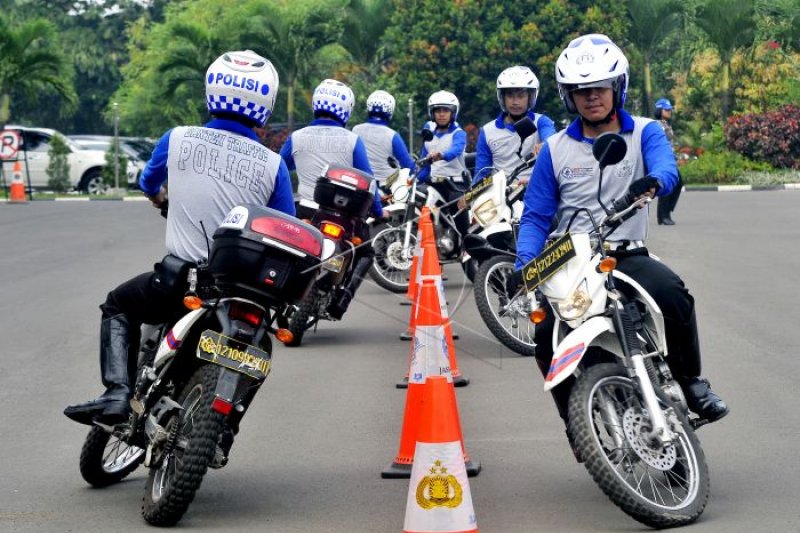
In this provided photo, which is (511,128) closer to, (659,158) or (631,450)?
(659,158)

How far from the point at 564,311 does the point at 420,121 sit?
42592 mm

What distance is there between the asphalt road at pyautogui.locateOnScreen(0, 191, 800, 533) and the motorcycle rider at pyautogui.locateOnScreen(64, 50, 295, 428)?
30.0 inches

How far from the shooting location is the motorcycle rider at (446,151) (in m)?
16.5

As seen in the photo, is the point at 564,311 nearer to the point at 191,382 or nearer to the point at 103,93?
the point at 191,382

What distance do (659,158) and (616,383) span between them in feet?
3.57

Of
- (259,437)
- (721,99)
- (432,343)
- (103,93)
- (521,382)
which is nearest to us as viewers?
(432,343)

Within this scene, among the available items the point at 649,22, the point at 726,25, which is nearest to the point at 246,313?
the point at 726,25

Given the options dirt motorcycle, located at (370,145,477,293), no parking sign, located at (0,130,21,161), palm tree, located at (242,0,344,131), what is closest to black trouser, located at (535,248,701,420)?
dirt motorcycle, located at (370,145,477,293)

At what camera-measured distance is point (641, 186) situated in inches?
251

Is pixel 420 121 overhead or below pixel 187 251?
below

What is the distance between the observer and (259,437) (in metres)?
8.41

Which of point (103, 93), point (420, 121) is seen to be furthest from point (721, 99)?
point (103, 93)

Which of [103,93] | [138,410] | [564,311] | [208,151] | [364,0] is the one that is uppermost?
[208,151]

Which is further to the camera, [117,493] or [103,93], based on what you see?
[103,93]
